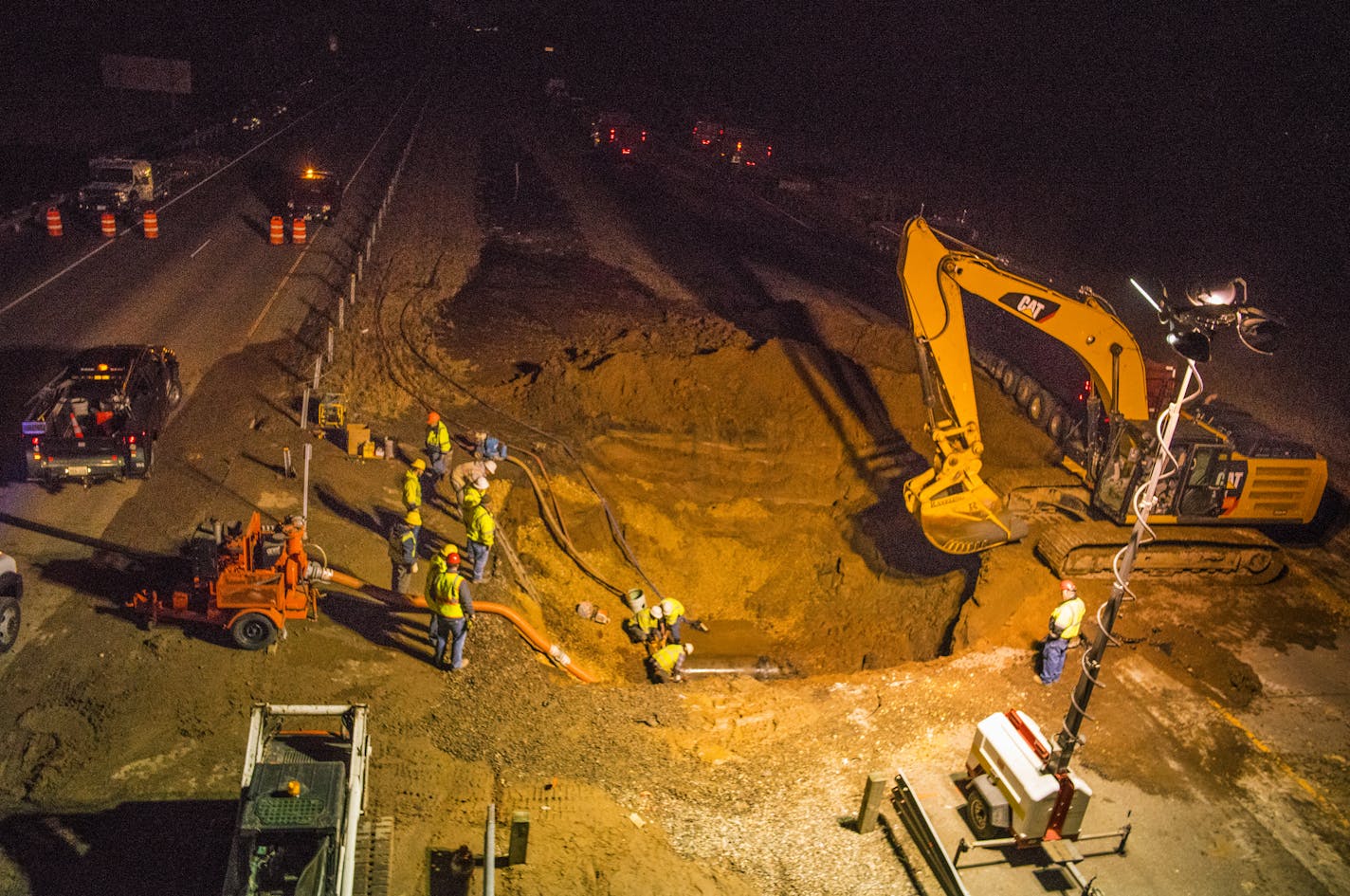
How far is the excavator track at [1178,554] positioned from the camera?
690 inches

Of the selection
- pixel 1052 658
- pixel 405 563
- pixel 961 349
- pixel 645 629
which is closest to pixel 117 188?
pixel 405 563

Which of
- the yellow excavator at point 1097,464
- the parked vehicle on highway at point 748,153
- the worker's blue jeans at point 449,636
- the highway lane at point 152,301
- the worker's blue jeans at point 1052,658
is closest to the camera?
the worker's blue jeans at point 449,636

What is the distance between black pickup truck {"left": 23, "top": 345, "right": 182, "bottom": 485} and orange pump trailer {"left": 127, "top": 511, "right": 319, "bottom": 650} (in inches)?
174

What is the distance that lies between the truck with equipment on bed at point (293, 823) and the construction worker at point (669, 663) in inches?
250

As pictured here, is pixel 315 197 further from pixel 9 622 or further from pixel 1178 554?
pixel 1178 554

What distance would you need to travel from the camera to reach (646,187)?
152ft

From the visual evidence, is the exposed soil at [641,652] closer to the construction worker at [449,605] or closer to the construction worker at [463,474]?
the construction worker at [449,605]

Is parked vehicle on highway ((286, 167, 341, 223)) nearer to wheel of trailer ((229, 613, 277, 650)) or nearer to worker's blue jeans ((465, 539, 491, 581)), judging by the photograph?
worker's blue jeans ((465, 539, 491, 581))

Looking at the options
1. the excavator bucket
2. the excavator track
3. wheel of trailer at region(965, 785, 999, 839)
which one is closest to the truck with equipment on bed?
wheel of trailer at region(965, 785, 999, 839)

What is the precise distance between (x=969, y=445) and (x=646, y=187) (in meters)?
32.8

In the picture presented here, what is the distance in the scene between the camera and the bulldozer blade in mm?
16438

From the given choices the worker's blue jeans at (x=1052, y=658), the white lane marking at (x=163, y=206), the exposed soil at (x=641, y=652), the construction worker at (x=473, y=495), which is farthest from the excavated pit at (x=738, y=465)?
the white lane marking at (x=163, y=206)

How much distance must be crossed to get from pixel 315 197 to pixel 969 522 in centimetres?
2775

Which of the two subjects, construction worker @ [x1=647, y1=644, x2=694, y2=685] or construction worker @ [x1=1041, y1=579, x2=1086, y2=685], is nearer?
construction worker @ [x1=1041, y1=579, x2=1086, y2=685]
